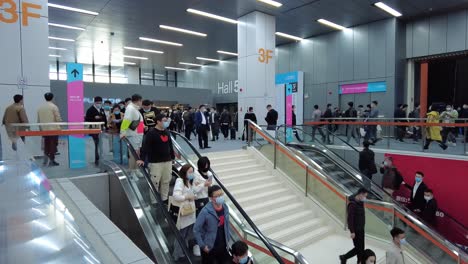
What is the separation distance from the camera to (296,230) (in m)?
6.84

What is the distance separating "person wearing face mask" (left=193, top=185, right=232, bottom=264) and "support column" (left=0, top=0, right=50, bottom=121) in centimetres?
605

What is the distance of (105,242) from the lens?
2.79m

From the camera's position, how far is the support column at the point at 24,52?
703cm

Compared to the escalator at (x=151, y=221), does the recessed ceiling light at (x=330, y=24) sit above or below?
above

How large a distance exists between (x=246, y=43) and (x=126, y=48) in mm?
9670

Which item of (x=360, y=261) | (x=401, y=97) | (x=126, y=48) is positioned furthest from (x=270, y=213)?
(x=126, y=48)

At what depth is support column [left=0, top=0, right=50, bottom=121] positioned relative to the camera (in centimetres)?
703

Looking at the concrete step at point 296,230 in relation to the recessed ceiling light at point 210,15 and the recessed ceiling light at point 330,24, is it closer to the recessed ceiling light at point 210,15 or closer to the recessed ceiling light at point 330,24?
the recessed ceiling light at point 210,15

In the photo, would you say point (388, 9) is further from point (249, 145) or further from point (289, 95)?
point (249, 145)

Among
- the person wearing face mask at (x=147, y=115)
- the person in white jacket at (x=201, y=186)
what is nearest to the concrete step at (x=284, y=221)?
the person in white jacket at (x=201, y=186)

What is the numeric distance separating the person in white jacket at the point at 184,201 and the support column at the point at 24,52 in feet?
17.4

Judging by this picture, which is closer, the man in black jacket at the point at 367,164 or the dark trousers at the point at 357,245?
the dark trousers at the point at 357,245

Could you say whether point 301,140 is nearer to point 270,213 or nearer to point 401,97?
point 270,213

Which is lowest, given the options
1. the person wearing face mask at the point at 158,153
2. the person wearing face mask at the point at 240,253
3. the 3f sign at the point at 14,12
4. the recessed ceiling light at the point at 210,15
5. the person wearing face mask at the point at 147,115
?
the person wearing face mask at the point at 240,253
